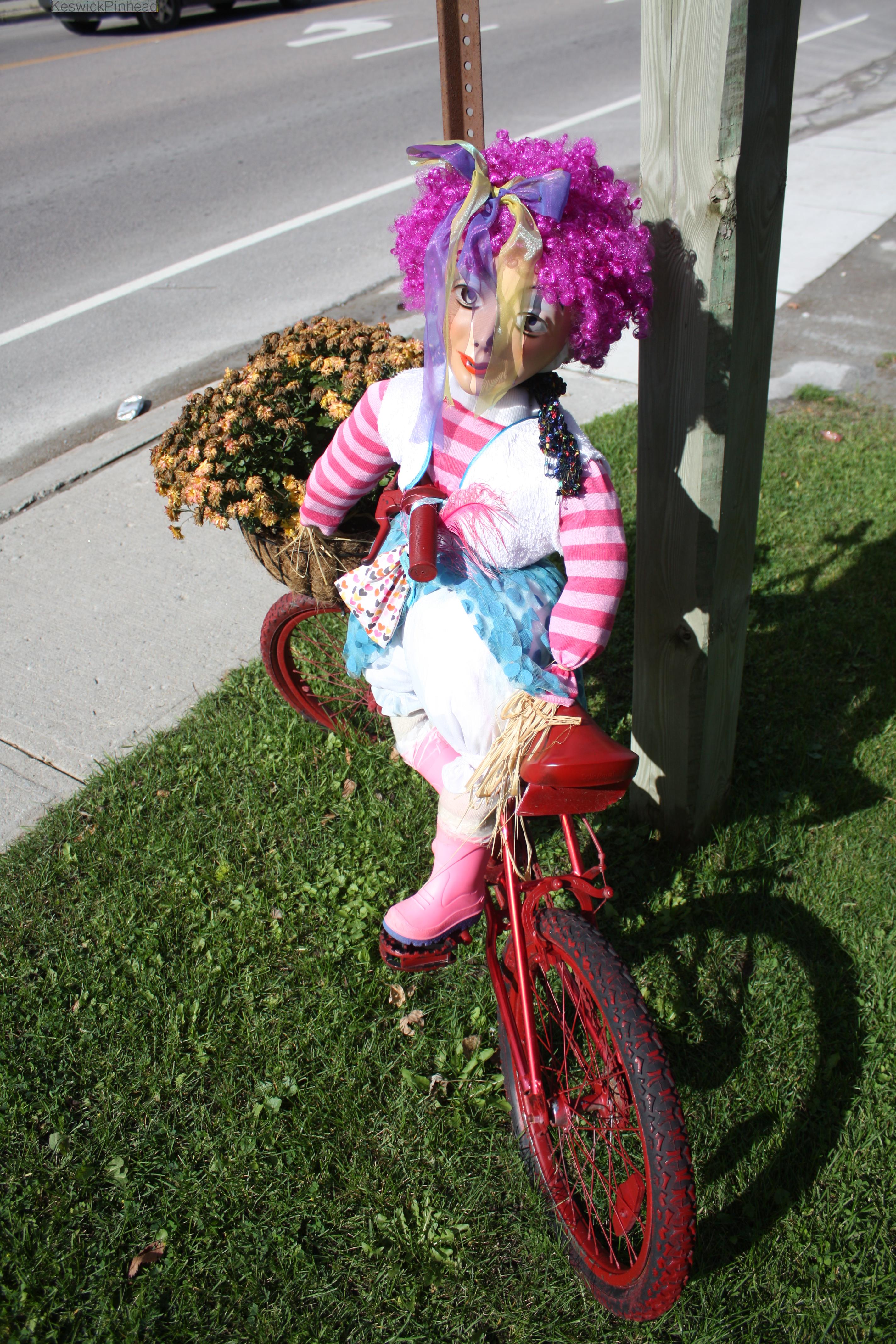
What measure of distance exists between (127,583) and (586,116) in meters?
8.05

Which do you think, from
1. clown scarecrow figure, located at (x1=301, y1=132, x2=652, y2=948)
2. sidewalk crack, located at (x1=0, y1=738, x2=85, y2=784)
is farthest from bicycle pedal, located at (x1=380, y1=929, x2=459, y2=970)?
sidewalk crack, located at (x1=0, y1=738, x2=85, y2=784)

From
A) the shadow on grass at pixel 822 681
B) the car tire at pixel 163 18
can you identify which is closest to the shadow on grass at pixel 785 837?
the shadow on grass at pixel 822 681

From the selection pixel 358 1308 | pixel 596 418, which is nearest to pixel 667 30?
pixel 358 1308

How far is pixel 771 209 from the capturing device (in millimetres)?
2021

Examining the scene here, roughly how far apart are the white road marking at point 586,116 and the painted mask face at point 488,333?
7920 mm

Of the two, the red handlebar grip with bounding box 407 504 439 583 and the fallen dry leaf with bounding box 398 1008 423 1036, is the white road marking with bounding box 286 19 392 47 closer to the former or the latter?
the red handlebar grip with bounding box 407 504 439 583

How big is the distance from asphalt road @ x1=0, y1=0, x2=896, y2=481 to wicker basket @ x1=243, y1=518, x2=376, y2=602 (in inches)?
116

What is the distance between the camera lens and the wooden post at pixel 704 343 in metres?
1.83

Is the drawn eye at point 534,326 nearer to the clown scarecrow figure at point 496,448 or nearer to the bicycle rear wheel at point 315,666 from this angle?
the clown scarecrow figure at point 496,448

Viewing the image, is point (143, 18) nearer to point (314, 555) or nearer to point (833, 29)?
point (833, 29)

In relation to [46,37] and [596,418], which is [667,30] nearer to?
[596,418]

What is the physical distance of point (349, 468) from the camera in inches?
89.2

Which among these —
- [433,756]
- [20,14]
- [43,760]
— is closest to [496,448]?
[433,756]

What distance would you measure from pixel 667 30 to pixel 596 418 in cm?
309
